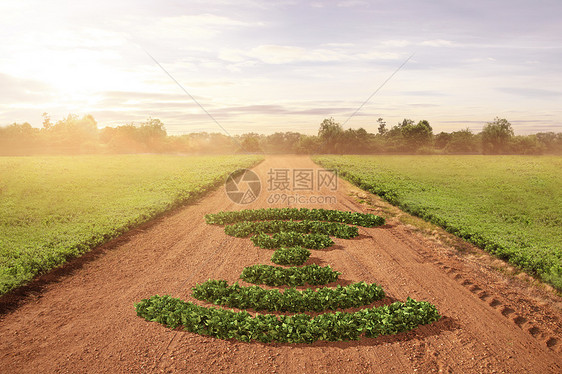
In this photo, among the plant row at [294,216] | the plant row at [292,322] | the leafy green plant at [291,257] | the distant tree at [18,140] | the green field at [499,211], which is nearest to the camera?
the plant row at [292,322]

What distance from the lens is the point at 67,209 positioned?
21.1 meters

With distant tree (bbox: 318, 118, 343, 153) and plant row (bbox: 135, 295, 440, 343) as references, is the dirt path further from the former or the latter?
distant tree (bbox: 318, 118, 343, 153)

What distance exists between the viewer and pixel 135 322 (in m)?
8.88

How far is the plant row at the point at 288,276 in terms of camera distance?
11180 millimetres

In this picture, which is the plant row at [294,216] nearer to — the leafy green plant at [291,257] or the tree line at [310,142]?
the leafy green plant at [291,257]

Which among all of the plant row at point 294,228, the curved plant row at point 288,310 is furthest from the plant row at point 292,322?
the plant row at point 294,228

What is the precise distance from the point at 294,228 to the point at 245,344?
938 centimetres

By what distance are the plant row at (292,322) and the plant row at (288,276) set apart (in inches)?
82.1

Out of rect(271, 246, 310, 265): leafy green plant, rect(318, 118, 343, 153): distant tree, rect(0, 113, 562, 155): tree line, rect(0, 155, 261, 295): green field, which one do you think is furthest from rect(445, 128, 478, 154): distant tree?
rect(271, 246, 310, 265): leafy green plant

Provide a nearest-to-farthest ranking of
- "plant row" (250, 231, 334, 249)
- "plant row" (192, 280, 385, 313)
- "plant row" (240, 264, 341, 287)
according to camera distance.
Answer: "plant row" (192, 280, 385, 313) → "plant row" (240, 264, 341, 287) → "plant row" (250, 231, 334, 249)

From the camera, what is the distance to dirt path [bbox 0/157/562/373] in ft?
24.2

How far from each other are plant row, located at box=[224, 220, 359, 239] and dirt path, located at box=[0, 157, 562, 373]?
37.5 inches

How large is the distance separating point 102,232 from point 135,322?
8.18 metres

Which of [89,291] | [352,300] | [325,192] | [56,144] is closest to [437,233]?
[352,300]
